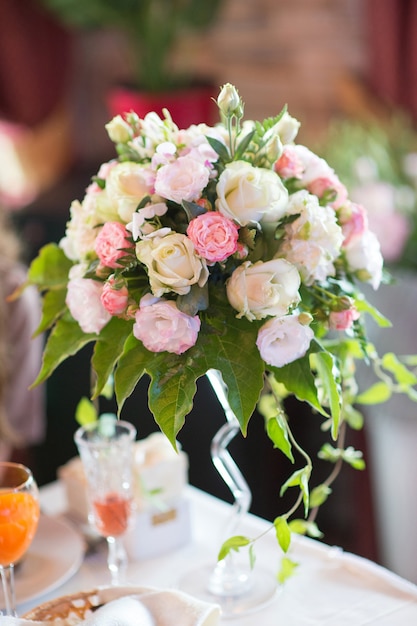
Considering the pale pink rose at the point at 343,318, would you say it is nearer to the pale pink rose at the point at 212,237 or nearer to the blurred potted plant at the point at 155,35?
the pale pink rose at the point at 212,237

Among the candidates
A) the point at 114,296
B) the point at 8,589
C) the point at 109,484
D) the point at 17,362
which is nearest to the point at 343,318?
the point at 114,296

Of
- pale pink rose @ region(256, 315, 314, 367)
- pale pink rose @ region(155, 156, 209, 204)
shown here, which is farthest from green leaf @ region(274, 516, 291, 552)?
pale pink rose @ region(155, 156, 209, 204)


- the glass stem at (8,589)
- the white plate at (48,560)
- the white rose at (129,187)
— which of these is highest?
the white rose at (129,187)

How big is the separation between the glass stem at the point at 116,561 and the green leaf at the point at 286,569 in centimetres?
24

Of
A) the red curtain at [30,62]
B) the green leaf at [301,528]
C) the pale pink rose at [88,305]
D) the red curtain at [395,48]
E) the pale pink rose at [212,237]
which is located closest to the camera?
the pale pink rose at [212,237]

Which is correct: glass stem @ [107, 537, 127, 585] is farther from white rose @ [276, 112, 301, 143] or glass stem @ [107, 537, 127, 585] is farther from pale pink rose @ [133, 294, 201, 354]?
white rose @ [276, 112, 301, 143]

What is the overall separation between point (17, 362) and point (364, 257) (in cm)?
117

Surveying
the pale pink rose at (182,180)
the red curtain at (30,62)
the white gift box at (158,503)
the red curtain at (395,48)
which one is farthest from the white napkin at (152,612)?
the red curtain at (30,62)

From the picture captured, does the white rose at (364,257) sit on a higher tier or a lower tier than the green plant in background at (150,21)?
lower

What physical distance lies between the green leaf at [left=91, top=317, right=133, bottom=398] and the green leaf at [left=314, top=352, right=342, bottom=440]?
0.25 m

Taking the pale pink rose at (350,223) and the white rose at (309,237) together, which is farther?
the pale pink rose at (350,223)

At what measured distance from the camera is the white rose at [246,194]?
3.86 feet

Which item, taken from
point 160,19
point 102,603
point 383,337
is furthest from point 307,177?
point 160,19

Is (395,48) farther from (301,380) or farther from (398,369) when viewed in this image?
(301,380)
